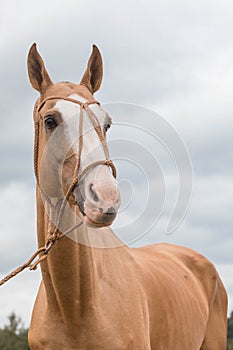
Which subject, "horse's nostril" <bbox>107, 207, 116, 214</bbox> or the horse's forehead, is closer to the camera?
"horse's nostril" <bbox>107, 207, 116, 214</bbox>

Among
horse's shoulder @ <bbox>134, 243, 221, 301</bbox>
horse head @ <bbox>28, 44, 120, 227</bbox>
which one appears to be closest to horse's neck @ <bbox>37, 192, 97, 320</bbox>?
horse head @ <bbox>28, 44, 120, 227</bbox>

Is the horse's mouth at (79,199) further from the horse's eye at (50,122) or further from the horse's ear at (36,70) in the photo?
the horse's ear at (36,70)

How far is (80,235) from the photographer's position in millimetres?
4824

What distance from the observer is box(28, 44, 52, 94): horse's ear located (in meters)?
5.32

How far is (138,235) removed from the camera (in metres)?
4.95

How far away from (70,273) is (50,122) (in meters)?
1.21

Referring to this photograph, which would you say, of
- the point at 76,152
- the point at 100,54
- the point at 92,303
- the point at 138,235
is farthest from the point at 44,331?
the point at 100,54

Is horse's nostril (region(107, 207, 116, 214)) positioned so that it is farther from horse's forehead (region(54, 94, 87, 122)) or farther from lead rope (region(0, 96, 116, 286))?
horse's forehead (region(54, 94, 87, 122))

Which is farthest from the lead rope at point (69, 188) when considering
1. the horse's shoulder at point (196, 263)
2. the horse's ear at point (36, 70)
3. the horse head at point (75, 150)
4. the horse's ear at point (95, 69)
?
the horse's shoulder at point (196, 263)

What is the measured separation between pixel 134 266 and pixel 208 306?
2.79m

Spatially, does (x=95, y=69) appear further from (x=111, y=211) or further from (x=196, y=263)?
(x=196, y=263)

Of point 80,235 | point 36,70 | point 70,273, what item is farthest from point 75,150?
point 36,70

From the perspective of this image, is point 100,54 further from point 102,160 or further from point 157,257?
point 157,257

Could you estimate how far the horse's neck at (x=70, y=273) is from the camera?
4766 millimetres
